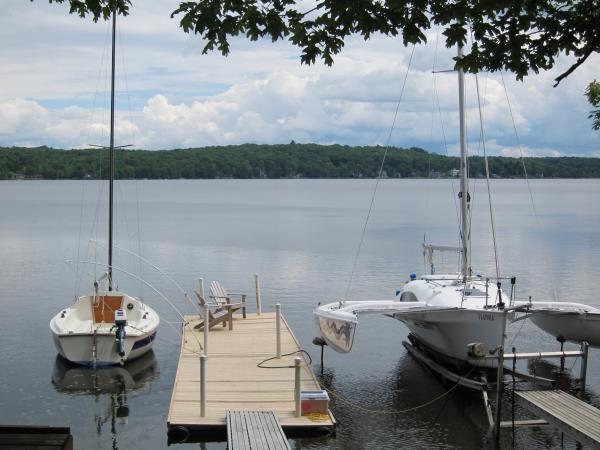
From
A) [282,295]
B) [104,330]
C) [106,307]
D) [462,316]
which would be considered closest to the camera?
[462,316]

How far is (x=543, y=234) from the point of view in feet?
214

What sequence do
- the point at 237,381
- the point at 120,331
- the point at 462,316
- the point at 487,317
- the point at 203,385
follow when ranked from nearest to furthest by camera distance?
1. the point at 203,385
2. the point at 237,381
3. the point at 487,317
4. the point at 462,316
5. the point at 120,331

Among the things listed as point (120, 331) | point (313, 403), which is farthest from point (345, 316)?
point (120, 331)

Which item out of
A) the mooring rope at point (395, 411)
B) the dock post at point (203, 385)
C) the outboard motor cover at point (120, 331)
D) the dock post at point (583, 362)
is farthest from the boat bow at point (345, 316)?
the outboard motor cover at point (120, 331)

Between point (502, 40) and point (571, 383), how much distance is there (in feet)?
43.8

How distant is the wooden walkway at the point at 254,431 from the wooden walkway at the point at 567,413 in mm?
4194

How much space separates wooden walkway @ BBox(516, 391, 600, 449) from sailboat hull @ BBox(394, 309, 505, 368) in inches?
115

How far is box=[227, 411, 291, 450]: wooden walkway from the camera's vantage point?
11750mm

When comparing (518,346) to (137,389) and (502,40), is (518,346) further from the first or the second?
(502,40)

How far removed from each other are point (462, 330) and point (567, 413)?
5.17 m

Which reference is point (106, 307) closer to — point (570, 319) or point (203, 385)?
point (203, 385)

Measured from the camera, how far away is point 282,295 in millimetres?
31875

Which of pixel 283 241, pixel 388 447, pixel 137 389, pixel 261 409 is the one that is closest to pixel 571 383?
pixel 388 447

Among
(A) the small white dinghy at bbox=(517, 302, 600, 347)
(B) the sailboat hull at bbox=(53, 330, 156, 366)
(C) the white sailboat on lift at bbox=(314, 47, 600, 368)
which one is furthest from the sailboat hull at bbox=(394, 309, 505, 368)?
(B) the sailboat hull at bbox=(53, 330, 156, 366)
